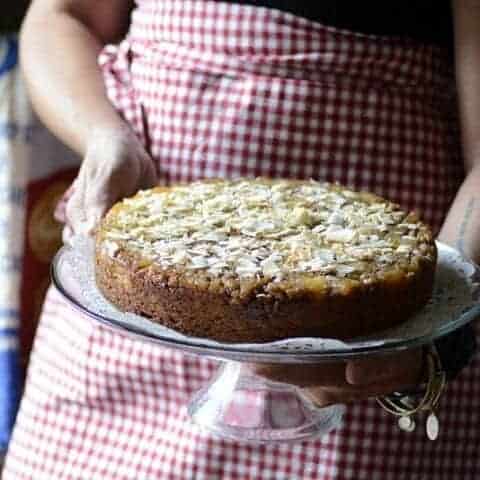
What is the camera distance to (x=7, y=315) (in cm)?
133

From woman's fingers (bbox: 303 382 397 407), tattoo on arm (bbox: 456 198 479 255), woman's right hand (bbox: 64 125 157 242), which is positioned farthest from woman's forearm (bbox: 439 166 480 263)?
woman's right hand (bbox: 64 125 157 242)

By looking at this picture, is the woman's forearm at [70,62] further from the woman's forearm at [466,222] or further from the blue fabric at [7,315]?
the woman's forearm at [466,222]

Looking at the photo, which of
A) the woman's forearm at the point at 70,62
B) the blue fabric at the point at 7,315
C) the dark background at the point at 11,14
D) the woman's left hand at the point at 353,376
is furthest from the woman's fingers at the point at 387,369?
the dark background at the point at 11,14

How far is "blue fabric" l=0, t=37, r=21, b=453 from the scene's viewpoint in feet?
4.34

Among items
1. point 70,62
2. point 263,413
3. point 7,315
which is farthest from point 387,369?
point 7,315

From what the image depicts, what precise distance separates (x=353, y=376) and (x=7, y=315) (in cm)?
60

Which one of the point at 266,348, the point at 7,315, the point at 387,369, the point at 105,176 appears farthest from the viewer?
the point at 7,315

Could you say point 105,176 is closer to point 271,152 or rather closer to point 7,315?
point 271,152

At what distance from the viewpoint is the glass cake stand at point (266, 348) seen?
0.73 m

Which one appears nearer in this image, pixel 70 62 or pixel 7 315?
pixel 70 62

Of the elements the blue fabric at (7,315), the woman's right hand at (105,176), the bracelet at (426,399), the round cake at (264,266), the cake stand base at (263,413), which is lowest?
the blue fabric at (7,315)

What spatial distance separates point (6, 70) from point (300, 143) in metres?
0.46

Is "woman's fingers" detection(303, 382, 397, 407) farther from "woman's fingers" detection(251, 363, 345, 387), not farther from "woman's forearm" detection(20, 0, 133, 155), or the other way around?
"woman's forearm" detection(20, 0, 133, 155)

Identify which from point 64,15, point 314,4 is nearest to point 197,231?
point 314,4
